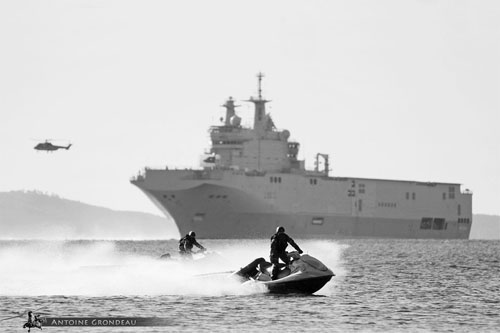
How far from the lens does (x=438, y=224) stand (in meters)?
163

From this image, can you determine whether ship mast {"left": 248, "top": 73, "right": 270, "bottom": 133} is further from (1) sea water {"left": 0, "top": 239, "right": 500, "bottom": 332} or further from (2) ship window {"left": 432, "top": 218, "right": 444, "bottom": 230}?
(1) sea water {"left": 0, "top": 239, "right": 500, "bottom": 332}

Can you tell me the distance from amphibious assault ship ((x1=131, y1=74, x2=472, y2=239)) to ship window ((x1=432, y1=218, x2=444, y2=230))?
0.03m

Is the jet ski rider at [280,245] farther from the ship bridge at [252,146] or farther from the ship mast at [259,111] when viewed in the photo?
the ship mast at [259,111]

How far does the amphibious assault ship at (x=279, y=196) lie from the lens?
138250 millimetres

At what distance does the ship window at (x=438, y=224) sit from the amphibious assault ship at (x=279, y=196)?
0.03m

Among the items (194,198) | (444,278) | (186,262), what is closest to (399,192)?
(194,198)

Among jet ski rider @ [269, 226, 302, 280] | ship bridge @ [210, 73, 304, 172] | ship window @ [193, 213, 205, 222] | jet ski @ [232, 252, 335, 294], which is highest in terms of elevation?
ship bridge @ [210, 73, 304, 172]

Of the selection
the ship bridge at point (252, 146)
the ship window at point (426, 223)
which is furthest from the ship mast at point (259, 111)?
the ship window at point (426, 223)

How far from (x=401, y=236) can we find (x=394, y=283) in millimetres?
110028

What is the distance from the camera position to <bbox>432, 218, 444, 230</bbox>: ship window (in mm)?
162375

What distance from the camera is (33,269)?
51188mm

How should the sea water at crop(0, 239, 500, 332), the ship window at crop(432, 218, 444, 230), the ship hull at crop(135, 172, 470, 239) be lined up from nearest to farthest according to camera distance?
the sea water at crop(0, 239, 500, 332) < the ship hull at crop(135, 172, 470, 239) < the ship window at crop(432, 218, 444, 230)

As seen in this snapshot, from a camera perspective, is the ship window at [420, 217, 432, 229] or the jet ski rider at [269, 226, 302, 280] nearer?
the jet ski rider at [269, 226, 302, 280]

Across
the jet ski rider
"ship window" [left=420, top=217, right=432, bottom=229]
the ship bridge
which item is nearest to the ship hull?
the ship bridge
